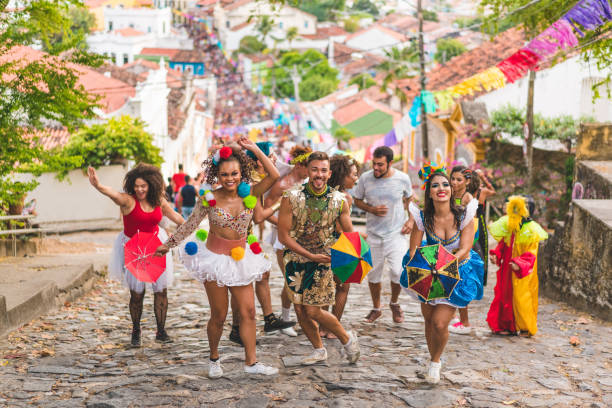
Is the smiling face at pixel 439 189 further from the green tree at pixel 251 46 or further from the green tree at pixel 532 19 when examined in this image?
the green tree at pixel 251 46

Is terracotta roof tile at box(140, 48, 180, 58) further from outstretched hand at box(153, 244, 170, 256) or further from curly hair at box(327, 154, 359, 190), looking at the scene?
outstretched hand at box(153, 244, 170, 256)

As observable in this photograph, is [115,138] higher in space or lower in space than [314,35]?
lower

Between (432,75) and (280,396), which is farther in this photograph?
(432,75)

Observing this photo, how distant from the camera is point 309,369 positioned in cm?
568

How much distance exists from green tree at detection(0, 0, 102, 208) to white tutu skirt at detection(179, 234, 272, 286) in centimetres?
500

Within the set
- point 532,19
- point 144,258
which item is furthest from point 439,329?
point 532,19

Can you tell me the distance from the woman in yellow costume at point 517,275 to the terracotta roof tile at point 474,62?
80.8 feet

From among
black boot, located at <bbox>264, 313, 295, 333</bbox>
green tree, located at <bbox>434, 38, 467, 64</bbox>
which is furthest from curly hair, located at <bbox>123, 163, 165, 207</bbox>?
green tree, located at <bbox>434, 38, 467, 64</bbox>

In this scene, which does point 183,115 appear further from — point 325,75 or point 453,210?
point 325,75

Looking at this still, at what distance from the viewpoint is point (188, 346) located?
6.71m

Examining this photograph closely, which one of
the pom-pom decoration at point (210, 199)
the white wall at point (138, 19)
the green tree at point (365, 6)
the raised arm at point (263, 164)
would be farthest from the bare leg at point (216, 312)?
the green tree at point (365, 6)

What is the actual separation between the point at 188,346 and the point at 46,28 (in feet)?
18.0

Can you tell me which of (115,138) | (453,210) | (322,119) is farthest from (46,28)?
(322,119)

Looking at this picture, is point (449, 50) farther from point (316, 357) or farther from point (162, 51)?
point (316, 357)
